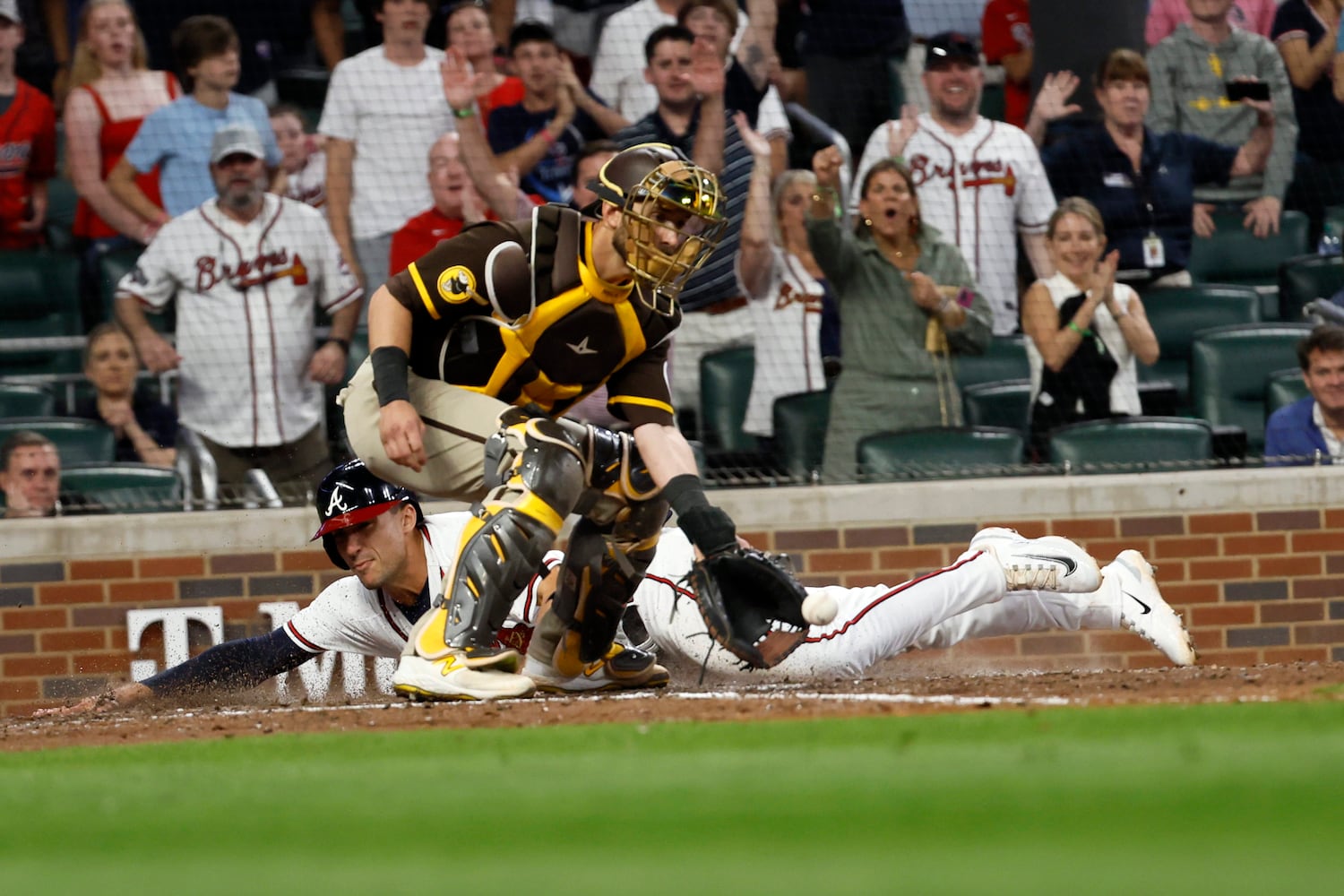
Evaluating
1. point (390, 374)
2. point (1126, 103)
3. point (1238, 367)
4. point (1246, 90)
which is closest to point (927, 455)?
point (1238, 367)

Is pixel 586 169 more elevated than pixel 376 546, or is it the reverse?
pixel 586 169

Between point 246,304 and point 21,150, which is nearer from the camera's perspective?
point 246,304

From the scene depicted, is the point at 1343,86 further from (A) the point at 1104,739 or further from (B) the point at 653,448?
(A) the point at 1104,739

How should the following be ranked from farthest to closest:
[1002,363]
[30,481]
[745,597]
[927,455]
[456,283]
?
[1002,363] < [927,455] < [30,481] < [456,283] < [745,597]

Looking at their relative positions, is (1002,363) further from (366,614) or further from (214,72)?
(214,72)

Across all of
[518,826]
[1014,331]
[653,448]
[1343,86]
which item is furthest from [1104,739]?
[1343,86]

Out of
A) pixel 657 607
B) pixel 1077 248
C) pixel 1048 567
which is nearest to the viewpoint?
pixel 1048 567

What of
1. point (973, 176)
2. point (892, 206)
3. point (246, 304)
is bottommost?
point (246, 304)

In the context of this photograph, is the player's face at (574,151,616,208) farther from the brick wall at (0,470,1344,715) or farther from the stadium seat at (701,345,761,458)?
the brick wall at (0,470,1344,715)

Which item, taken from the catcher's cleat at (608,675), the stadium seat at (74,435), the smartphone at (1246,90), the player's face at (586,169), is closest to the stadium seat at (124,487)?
the stadium seat at (74,435)
